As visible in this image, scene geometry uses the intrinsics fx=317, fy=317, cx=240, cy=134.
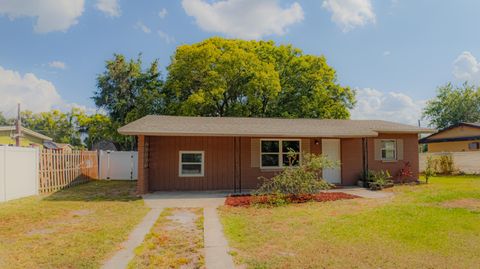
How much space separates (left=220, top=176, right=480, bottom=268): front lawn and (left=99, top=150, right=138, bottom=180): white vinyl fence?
10.3 metres

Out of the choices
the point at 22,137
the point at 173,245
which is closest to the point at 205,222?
the point at 173,245

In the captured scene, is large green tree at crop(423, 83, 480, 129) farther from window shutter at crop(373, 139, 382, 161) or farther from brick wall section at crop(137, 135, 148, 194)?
brick wall section at crop(137, 135, 148, 194)

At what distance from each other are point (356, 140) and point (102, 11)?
12016 millimetres

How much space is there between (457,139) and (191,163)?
70.4 feet

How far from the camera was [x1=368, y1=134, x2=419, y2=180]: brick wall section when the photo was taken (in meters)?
14.4

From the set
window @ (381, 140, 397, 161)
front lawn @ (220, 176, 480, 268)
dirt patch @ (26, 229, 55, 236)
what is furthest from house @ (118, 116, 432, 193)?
dirt patch @ (26, 229, 55, 236)

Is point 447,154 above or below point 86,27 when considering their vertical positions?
below

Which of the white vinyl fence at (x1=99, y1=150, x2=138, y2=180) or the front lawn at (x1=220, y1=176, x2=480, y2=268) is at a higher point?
the white vinyl fence at (x1=99, y1=150, x2=138, y2=180)

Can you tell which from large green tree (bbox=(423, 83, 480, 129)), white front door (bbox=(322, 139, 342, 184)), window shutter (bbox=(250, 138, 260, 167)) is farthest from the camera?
large green tree (bbox=(423, 83, 480, 129))

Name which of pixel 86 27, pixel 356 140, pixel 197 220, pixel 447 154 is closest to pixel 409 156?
pixel 356 140

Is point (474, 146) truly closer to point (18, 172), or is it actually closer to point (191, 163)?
point (191, 163)

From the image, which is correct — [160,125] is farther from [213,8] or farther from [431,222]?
[431,222]

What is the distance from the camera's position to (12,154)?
9.94 meters

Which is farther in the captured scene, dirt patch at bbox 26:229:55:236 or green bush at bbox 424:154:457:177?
green bush at bbox 424:154:457:177
